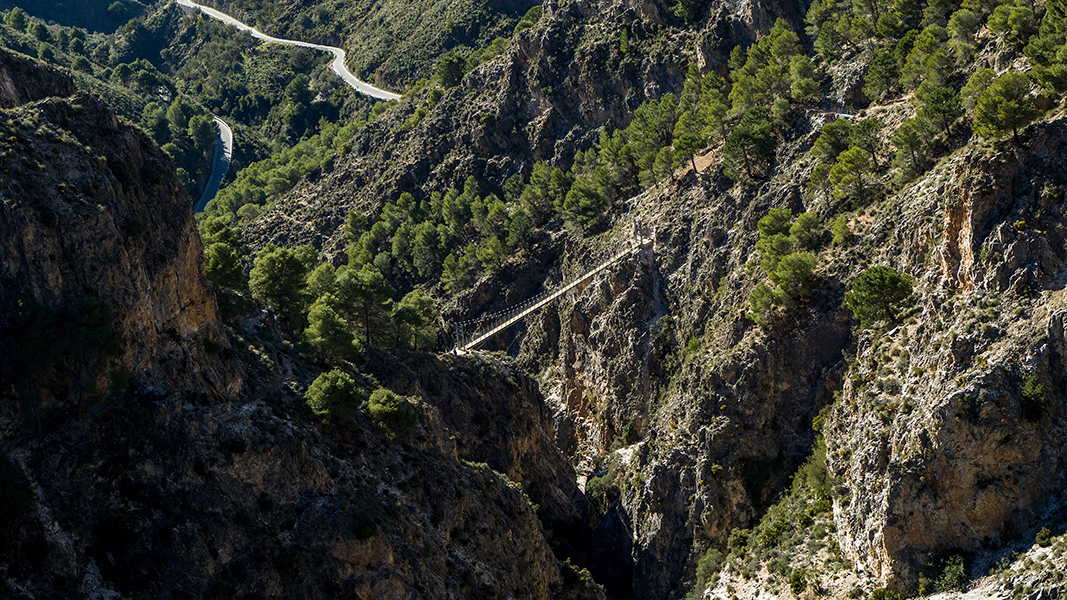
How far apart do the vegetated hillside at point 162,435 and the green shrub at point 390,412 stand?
13cm

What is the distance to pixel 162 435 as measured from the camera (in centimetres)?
6047

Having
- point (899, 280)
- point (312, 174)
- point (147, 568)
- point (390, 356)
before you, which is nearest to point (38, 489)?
point (147, 568)

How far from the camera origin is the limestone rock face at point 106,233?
191 ft

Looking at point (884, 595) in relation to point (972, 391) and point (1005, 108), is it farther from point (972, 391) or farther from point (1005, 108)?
point (1005, 108)

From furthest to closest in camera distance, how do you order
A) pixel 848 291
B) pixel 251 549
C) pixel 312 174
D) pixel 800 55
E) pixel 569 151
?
pixel 312 174, pixel 569 151, pixel 800 55, pixel 848 291, pixel 251 549

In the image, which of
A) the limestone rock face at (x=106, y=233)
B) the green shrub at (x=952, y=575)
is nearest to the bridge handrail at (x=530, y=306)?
the limestone rock face at (x=106, y=233)

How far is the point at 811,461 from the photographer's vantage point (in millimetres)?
89938

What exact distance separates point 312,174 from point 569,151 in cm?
5463

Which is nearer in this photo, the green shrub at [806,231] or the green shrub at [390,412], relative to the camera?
the green shrub at [390,412]

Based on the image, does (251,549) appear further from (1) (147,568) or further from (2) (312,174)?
(2) (312,174)

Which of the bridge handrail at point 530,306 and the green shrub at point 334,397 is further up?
the green shrub at point 334,397

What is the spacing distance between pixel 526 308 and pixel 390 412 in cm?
6030

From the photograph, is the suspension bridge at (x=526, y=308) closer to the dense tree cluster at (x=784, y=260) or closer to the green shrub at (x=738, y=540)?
the dense tree cluster at (x=784, y=260)

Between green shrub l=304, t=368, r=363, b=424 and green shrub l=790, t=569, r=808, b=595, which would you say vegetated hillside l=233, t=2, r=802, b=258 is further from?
green shrub l=790, t=569, r=808, b=595
